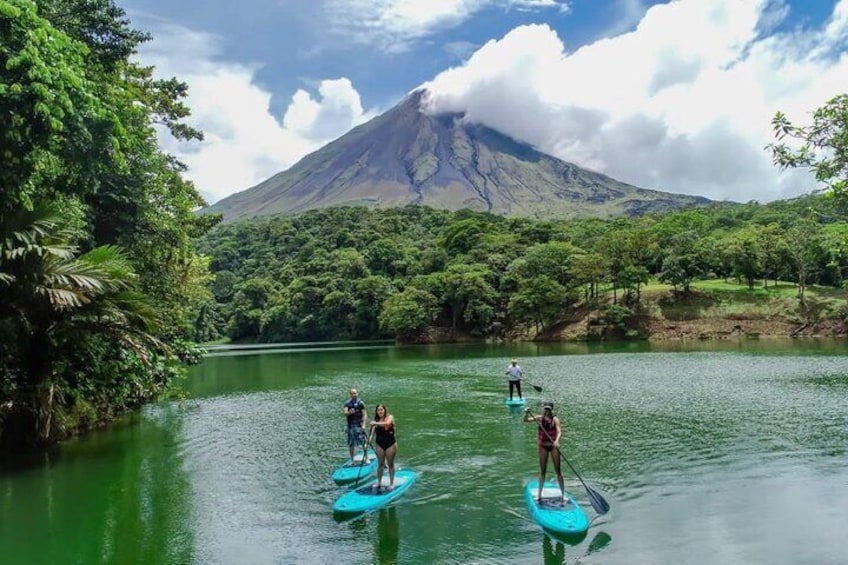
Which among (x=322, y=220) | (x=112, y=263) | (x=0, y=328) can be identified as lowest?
(x=0, y=328)

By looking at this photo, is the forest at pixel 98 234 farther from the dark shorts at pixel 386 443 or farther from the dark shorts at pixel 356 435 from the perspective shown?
the dark shorts at pixel 386 443

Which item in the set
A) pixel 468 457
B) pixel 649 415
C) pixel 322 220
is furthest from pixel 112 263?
pixel 322 220

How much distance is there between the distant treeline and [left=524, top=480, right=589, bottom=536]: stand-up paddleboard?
5179 cm

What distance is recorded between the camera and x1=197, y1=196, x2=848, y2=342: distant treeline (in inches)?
2803

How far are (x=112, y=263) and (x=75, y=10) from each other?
8.10 metres

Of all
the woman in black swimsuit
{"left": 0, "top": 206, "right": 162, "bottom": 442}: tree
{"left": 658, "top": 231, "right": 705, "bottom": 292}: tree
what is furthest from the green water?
{"left": 658, "top": 231, "right": 705, "bottom": 292}: tree

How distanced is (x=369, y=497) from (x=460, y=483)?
8.38ft

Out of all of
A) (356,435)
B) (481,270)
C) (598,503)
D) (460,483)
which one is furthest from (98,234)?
(481,270)

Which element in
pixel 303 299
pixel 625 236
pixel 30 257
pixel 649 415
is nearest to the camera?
pixel 30 257

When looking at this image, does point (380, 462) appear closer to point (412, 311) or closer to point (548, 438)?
point (548, 438)

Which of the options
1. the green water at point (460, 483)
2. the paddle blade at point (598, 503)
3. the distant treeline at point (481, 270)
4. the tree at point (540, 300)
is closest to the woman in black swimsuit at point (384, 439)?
the green water at point (460, 483)

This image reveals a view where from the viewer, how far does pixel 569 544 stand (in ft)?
32.1

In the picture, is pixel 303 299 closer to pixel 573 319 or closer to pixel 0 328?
pixel 573 319

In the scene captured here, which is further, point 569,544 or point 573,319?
point 573,319
